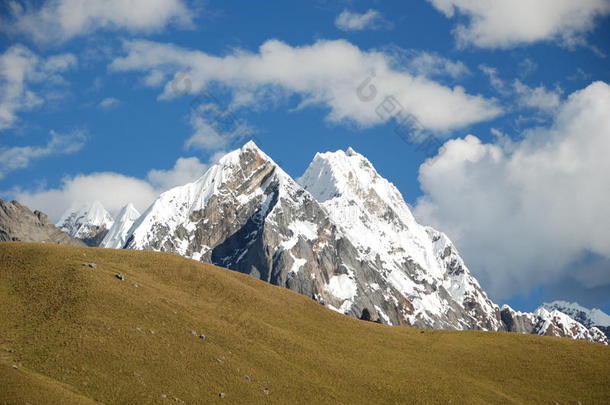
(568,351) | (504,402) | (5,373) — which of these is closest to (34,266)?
(5,373)

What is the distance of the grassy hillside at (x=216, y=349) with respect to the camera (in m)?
69.1

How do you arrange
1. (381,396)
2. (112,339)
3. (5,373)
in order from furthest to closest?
(381,396) → (112,339) → (5,373)

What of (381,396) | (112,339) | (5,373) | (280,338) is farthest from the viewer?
(280,338)

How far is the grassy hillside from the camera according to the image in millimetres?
69062

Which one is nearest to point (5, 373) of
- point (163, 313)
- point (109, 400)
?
point (109, 400)

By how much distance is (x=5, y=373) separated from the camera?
63281 mm

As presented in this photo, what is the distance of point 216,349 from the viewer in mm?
79938

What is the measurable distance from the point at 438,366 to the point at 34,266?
2084 inches

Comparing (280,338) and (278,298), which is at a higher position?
(278,298)

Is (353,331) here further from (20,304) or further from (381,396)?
(20,304)

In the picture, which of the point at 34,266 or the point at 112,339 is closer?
the point at 112,339

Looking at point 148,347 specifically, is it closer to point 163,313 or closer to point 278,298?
point 163,313

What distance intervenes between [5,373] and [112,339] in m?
12.9

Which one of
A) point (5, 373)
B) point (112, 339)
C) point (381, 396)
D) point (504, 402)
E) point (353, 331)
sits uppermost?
point (353, 331)
